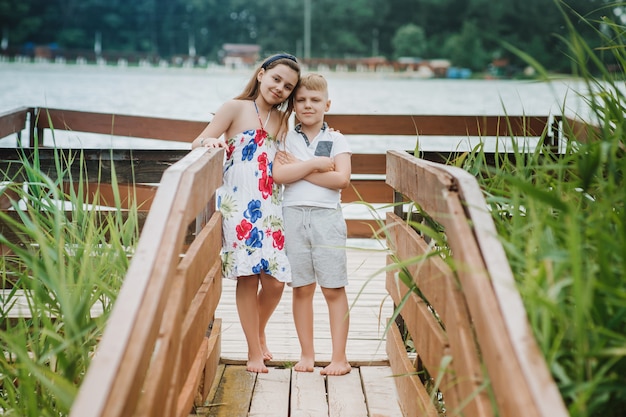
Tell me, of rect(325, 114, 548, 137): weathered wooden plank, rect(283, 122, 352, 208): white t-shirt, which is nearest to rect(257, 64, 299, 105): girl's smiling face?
rect(283, 122, 352, 208): white t-shirt

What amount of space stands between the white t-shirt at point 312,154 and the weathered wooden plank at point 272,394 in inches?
26.0

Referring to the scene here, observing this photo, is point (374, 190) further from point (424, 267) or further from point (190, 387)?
point (190, 387)

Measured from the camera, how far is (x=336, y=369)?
331 centimetres

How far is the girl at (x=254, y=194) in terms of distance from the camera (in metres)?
3.22

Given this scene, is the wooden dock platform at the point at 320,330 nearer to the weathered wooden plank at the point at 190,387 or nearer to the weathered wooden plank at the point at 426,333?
the weathered wooden plank at the point at 426,333

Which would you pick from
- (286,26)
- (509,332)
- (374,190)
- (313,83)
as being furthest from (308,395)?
(286,26)

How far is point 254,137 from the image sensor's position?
330cm

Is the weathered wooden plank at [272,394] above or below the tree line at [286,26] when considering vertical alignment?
above

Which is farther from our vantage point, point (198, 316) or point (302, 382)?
point (302, 382)

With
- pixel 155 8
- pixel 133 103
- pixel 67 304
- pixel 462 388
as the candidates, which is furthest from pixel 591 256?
pixel 155 8

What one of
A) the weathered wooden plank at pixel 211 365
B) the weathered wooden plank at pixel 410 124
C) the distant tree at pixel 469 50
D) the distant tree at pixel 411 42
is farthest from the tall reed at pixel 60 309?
the distant tree at pixel 411 42

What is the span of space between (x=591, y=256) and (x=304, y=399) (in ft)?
4.40

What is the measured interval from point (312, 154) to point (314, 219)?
26cm

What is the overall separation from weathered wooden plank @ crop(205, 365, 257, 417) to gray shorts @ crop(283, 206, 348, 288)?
0.40 m
